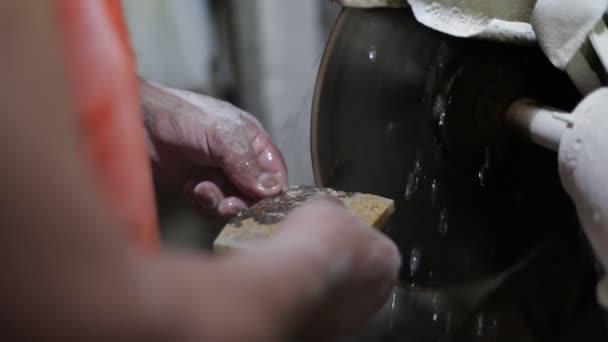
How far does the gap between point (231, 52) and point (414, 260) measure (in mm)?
710

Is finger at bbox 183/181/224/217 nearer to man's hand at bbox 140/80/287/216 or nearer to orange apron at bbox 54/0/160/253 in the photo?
man's hand at bbox 140/80/287/216

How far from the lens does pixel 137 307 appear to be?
0.92ft

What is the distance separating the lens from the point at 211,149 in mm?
846

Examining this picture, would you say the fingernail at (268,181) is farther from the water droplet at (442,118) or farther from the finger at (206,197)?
the water droplet at (442,118)

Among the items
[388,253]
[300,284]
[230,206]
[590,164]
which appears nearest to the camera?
[300,284]

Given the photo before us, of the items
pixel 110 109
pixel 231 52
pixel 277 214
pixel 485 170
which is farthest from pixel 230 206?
pixel 231 52

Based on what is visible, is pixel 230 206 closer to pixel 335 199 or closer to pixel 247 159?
pixel 247 159

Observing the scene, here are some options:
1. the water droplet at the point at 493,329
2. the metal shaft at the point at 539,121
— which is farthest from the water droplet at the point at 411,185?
the water droplet at the point at 493,329

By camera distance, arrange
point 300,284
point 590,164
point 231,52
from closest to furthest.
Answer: point 300,284
point 590,164
point 231,52

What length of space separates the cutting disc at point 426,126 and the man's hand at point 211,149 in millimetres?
89

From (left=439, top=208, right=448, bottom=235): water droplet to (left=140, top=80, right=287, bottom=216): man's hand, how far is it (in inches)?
9.2

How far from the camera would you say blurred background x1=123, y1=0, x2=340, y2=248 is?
1.30m

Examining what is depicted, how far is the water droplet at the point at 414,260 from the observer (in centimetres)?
90

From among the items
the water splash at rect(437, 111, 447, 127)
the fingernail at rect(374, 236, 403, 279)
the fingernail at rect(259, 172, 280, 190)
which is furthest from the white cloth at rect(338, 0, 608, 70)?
the fingernail at rect(374, 236, 403, 279)
